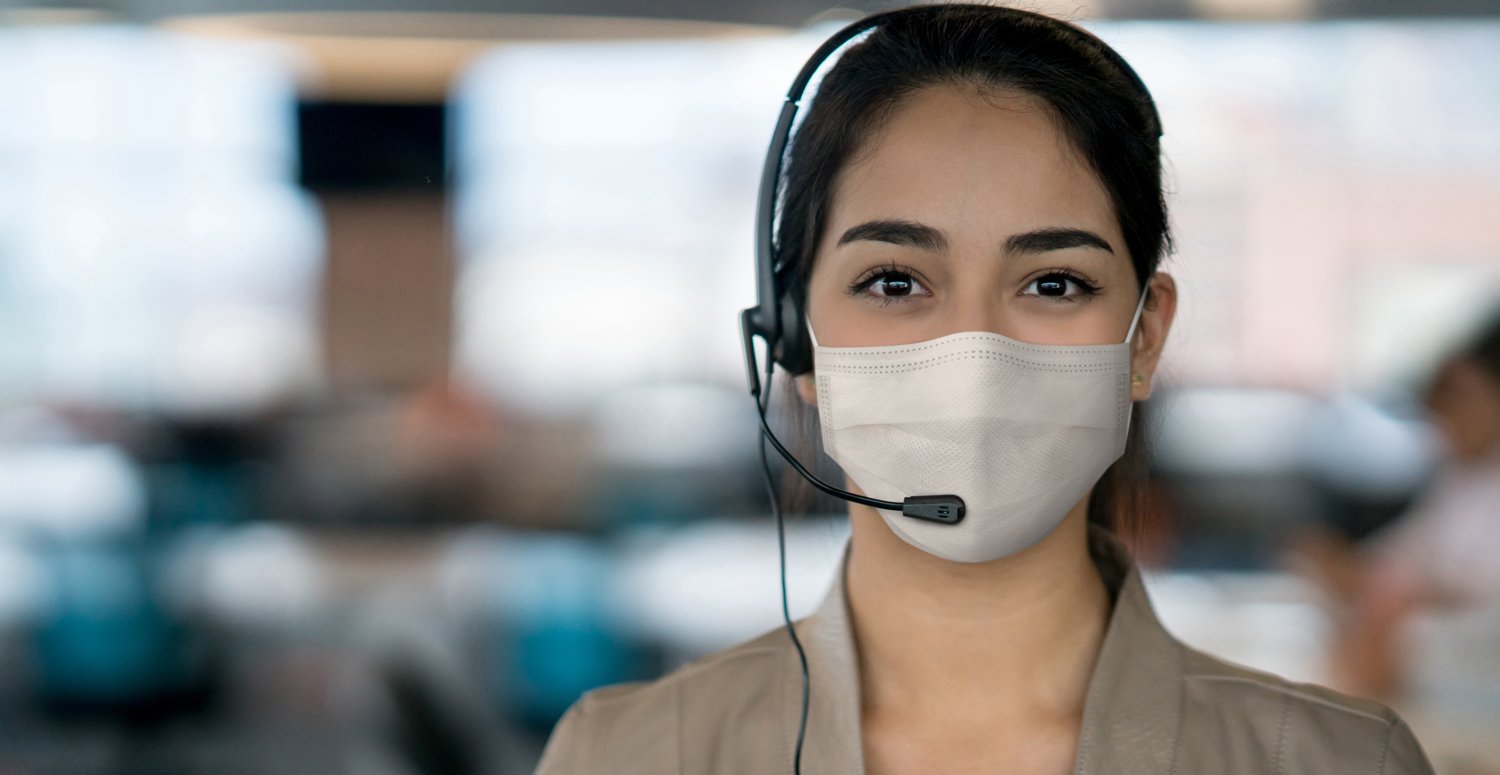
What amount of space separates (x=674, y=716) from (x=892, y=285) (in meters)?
0.44

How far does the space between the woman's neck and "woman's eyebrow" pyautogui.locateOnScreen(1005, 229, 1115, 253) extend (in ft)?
0.77

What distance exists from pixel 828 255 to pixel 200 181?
7213mm

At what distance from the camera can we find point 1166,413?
1493mm

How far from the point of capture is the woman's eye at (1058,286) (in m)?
1.21

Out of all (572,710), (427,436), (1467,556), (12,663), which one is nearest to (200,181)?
(427,436)

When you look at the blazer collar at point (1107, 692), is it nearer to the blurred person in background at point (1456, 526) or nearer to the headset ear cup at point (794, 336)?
the headset ear cup at point (794, 336)

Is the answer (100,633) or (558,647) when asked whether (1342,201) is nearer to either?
(558,647)

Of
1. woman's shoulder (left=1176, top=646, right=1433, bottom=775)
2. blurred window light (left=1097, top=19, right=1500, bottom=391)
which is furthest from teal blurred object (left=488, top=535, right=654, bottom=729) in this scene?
→ blurred window light (left=1097, top=19, right=1500, bottom=391)

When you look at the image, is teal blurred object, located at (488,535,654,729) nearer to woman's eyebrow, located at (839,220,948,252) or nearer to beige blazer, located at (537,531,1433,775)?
beige blazer, located at (537,531,1433,775)

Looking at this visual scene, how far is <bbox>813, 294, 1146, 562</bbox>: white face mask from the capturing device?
3.83ft

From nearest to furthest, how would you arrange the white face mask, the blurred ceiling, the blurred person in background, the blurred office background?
the white face mask → the blurred ceiling → the blurred person in background → the blurred office background

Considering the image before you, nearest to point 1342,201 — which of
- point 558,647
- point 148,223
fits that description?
point 558,647

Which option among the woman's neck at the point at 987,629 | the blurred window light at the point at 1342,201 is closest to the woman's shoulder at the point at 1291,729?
the woman's neck at the point at 987,629

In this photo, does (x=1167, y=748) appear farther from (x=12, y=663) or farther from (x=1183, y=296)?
(x=12, y=663)
